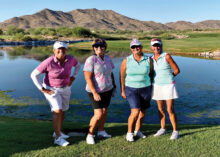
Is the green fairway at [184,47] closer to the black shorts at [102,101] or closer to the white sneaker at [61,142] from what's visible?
the black shorts at [102,101]

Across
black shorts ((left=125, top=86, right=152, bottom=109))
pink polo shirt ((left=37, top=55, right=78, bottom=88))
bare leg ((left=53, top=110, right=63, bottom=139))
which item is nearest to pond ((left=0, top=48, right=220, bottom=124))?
bare leg ((left=53, top=110, right=63, bottom=139))

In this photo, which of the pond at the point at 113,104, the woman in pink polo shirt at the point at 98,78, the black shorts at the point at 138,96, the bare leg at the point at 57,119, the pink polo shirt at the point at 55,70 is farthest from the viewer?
the pond at the point at 113,104

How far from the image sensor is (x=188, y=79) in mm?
24328

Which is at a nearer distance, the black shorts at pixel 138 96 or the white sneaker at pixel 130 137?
the black shorts at pixel 138 96

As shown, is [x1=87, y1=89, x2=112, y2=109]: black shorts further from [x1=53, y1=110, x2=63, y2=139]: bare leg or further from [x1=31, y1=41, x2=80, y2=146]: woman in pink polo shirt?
[x1=53, y1=110, x2=63, y2=139]: bare leg

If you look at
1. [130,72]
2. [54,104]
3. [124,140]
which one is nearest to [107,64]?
[130,72]

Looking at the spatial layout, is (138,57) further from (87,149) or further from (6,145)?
(6,145)

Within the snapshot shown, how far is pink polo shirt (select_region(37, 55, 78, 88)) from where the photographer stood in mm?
5171

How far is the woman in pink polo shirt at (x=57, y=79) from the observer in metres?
5.21

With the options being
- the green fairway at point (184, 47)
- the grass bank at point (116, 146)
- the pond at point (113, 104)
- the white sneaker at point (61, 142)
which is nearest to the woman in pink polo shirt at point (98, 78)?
the grass bank at point (116, 146)

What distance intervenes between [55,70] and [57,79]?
0.77 ft

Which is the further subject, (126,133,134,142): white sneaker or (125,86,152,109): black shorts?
(126,133,134,142): white sneaker

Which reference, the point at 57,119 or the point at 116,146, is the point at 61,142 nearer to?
the point at 57,119

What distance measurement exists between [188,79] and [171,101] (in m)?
19.8
